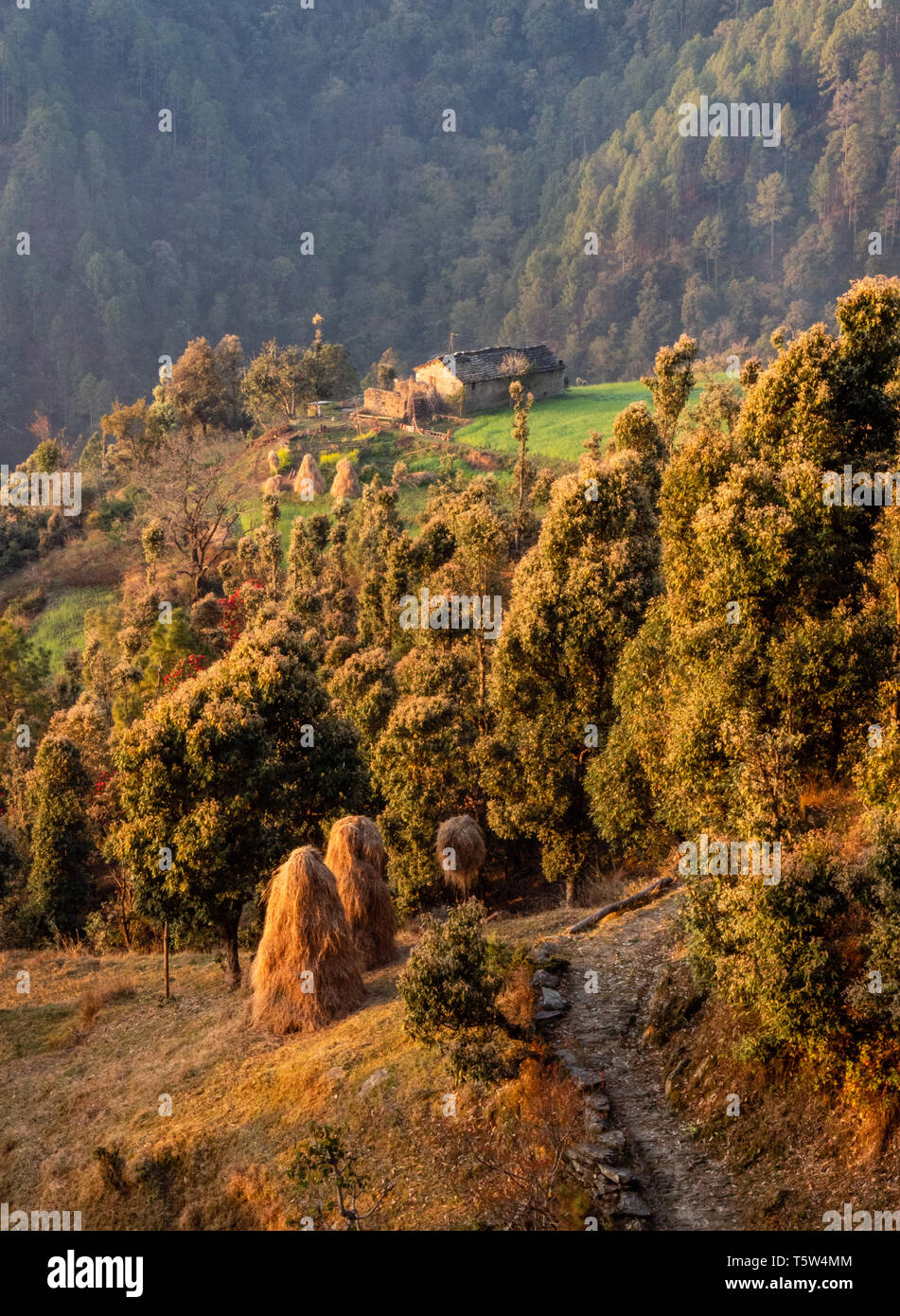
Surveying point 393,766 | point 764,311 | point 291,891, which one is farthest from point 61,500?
point 764,311

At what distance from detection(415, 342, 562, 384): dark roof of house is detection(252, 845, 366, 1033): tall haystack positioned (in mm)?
60491

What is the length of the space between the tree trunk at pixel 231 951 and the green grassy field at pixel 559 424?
1728 inches

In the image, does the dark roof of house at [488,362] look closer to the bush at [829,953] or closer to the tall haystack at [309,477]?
the tall haystack at [309,477]

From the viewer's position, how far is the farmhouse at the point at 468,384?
76688mm

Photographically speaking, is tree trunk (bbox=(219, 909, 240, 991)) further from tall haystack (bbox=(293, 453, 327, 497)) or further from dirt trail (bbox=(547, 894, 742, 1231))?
tall haystack (bbox=(293, 453, 327, 497))

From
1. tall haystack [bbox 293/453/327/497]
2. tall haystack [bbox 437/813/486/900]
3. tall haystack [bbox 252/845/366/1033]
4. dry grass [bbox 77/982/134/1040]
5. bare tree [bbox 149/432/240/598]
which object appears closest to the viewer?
tall haystack [bbox 252/845/366/1033]

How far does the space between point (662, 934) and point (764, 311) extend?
133m

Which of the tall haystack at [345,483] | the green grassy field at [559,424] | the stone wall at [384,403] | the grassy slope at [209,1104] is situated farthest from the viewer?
the stone wall at [384,403]

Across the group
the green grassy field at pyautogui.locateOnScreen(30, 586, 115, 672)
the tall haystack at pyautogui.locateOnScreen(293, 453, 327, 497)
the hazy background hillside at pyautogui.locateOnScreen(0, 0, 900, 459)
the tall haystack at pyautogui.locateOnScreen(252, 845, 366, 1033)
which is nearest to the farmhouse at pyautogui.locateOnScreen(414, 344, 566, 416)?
the tall haystack at pyautogui.locateOnScreen(293, 453, 327, 497)

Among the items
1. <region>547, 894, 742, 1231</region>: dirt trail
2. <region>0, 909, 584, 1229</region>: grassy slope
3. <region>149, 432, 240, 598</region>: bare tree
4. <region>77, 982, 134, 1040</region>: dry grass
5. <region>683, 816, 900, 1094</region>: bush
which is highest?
<region>149, 432, 240, 598</region>: bare tree

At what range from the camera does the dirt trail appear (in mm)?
14125

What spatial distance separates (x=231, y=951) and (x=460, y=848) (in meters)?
5.74

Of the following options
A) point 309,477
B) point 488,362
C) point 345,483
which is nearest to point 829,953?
point 345,483

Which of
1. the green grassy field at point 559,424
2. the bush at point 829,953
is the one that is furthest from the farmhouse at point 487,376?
the bush at point 829,953
